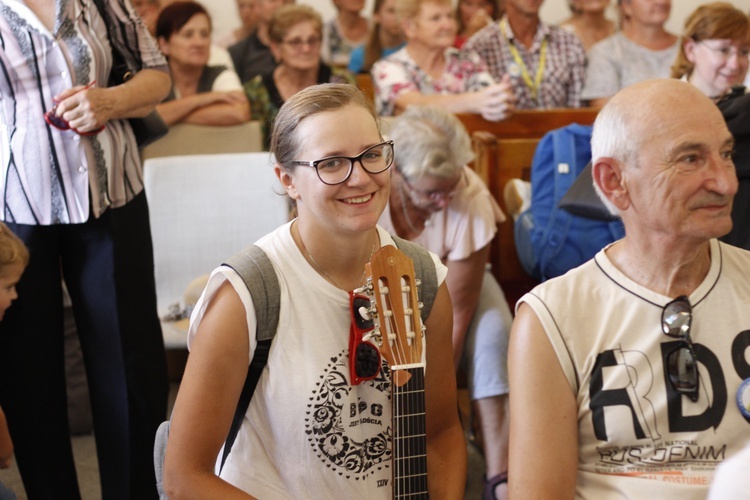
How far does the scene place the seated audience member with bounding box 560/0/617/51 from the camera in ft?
17.1

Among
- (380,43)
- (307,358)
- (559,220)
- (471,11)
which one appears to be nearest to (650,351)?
(307,358)

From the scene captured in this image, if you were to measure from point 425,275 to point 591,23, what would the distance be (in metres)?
4.05

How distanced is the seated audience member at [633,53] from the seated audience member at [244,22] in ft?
6.41

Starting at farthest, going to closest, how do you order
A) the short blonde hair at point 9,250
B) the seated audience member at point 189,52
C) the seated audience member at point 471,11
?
the seated audience member at point 471,11
the seated audience member at point 189,52
the short blonde hair at point 9,250

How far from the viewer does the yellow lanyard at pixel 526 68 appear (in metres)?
4.45

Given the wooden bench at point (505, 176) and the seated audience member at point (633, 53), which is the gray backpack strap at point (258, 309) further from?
the seated audience member at point (633, 53)

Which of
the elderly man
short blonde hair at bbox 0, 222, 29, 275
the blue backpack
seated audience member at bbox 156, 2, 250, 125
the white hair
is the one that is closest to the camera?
the elderly man

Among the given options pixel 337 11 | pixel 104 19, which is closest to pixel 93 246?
pixel 104 19

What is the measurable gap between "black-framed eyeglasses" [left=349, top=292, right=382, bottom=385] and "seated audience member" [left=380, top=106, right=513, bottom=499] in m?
1.02

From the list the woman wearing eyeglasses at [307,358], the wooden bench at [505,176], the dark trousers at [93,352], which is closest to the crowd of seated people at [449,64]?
the wooden bench at [505,176]

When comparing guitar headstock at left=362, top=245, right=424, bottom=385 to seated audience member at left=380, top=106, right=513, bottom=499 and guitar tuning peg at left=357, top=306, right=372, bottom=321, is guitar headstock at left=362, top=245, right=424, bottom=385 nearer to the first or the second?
guitar tuning peg at left=357, top=306, right=372, bottom=321

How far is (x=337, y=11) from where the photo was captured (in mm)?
5816

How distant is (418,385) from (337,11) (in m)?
4.67

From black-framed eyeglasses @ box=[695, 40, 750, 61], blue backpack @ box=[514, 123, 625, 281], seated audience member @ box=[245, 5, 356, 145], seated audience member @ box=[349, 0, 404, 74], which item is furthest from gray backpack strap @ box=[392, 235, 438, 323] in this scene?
seated audience member @ box=[349, 0, 404, 74]
